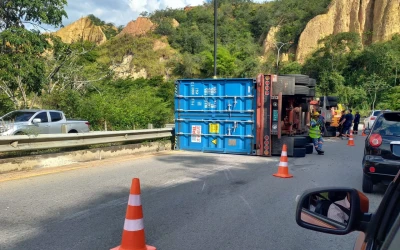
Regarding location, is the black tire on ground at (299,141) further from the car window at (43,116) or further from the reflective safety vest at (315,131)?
the car window at (43,116)

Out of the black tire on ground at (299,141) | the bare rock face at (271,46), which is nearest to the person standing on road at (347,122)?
the black tire on ground at (299,141)

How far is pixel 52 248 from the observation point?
4461 mm

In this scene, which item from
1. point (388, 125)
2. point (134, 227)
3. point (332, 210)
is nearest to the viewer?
point (332, 210)

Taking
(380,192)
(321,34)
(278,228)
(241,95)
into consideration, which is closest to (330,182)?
(380,192)

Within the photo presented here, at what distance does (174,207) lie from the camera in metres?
6.36

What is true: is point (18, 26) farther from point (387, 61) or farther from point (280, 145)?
point (387, 61)

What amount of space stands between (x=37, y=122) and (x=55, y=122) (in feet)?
5.20

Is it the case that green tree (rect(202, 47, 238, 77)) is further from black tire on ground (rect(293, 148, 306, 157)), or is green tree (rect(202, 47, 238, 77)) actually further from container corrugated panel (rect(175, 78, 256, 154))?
black tire on ground (rect(293, 148, 306, 157))

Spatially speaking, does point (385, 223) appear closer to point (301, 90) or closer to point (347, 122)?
point (301, 90)

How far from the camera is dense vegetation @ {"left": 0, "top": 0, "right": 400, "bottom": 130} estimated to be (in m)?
15.2

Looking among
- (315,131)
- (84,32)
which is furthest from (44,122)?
(84,32)

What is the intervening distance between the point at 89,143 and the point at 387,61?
46443 mm

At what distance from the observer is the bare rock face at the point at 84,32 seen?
3625 inches

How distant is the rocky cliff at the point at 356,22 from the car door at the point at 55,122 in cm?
5729
